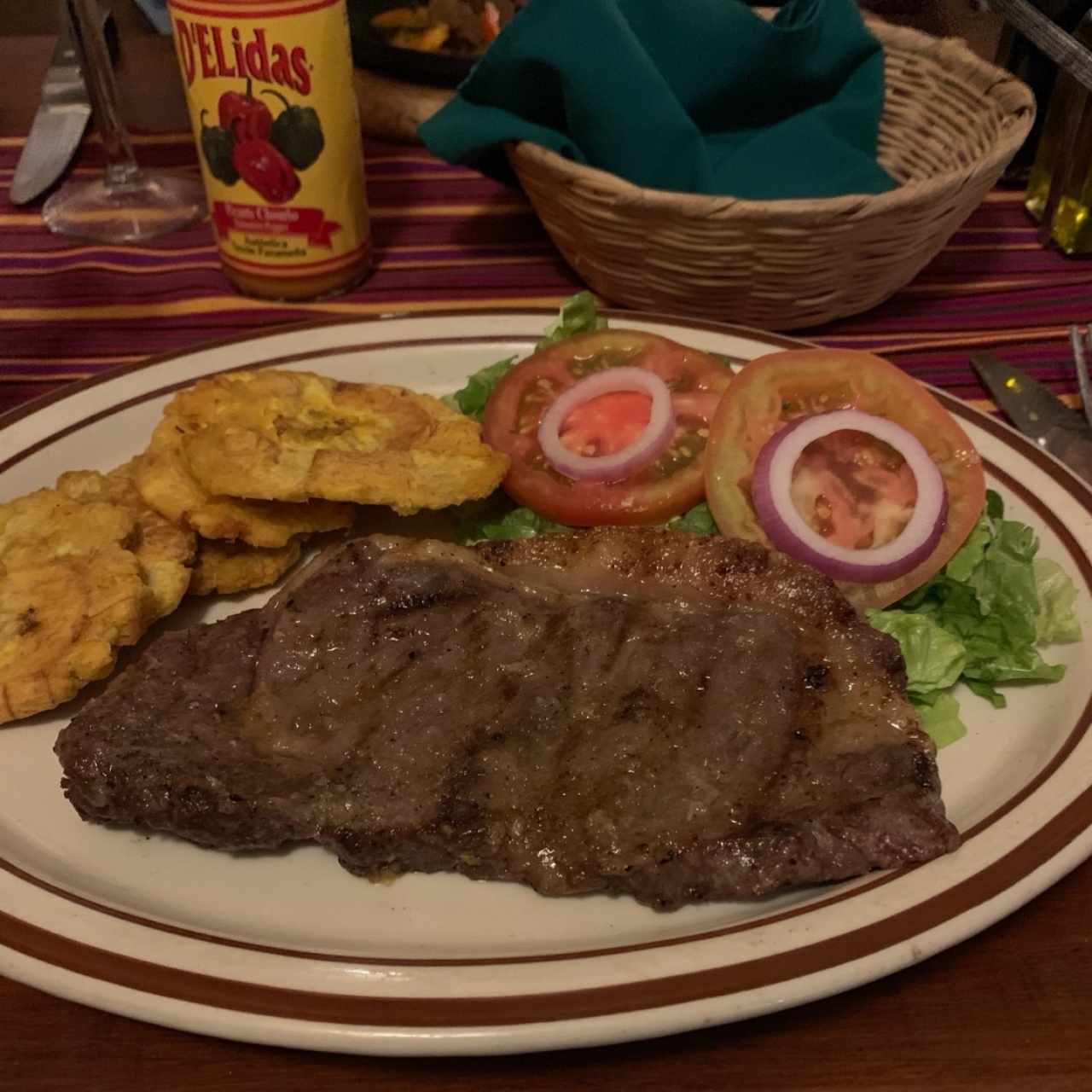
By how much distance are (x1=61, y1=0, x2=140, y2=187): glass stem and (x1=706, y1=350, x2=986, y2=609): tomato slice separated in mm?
2857

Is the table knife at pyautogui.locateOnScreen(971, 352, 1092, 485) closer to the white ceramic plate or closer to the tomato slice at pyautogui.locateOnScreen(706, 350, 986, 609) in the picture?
the tomato slice at pyautogui.locateOnScreen(706, 350, 986, 609)

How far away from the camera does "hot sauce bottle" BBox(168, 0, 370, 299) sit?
9.78 feet

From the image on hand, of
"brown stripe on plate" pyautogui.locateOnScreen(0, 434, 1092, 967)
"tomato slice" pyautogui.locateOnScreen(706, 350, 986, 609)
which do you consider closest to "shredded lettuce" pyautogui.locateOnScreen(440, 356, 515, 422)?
"tomato slice" pyautogui.locateOnScreen(706, 350, 986, 609)

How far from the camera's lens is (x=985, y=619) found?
2275 mm

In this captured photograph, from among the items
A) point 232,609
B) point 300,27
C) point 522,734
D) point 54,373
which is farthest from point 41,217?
point 522,734

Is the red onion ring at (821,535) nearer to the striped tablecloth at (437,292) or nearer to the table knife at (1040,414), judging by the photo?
the table knife at (1040,414)

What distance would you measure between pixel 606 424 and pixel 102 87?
263 centimetres

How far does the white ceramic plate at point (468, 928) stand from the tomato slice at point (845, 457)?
1.07 ft

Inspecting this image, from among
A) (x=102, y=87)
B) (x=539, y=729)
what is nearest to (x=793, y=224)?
(x=539, y=729)

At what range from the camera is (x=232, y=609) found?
248cm

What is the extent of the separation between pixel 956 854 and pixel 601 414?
135 centimetres

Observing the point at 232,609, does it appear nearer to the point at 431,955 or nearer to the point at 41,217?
the point at 431,955

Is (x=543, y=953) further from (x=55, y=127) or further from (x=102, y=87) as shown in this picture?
Answer: (x=55, y=127)

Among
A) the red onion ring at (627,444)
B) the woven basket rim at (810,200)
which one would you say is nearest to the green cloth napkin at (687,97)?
the woven basket rim at (810,200)
